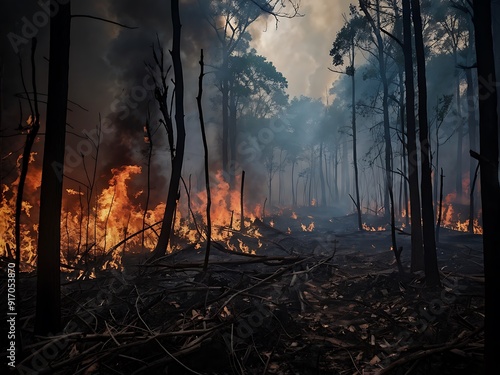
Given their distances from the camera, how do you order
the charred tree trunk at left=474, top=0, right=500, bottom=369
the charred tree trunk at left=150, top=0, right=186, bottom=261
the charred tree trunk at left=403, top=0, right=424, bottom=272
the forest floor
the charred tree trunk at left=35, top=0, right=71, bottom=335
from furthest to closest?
the charred tree trunk at left=150, top=0, right=186, bottom=261 < the charred tree trunk at left=403, top=0, right=424, bottom=272 < the charred tree trunk at left=35, top=0, right=71, bottom=335 < the forest floor < the charred tree trunk at left=474, top=0, right=500, bottom=369

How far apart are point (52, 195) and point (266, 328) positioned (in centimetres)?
310

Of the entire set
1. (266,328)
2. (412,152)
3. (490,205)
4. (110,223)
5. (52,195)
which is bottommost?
(266,328)

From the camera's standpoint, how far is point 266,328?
3.86 metres

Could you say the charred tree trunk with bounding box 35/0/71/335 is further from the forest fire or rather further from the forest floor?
the forest fire

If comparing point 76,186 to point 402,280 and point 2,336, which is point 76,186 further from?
point 402,280

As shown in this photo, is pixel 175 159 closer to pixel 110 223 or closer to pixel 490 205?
pixel 110 223

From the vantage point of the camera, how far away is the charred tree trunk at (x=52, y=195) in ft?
10.5

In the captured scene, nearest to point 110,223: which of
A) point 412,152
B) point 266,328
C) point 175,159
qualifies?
point 175,159

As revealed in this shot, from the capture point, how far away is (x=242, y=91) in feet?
70.5

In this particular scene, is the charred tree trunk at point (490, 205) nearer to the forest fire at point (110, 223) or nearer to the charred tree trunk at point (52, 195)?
the charred tree trunk at point (52, 195)

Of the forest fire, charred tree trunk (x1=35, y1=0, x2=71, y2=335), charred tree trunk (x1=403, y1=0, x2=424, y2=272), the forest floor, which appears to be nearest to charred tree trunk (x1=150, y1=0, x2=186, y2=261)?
the forest floor

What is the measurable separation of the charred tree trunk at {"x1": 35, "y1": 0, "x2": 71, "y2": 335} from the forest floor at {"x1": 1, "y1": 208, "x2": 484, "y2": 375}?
1.06ft

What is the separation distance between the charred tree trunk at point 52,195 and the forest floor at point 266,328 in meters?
0.32

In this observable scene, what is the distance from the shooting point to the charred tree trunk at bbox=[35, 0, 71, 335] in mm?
3211
